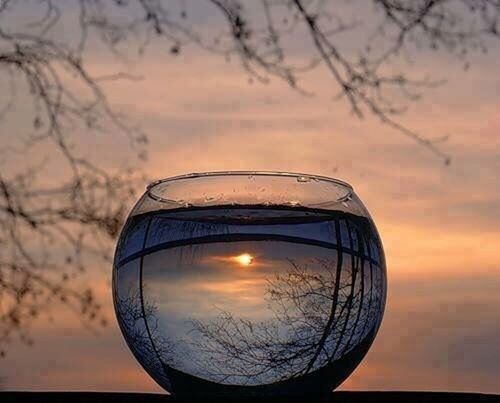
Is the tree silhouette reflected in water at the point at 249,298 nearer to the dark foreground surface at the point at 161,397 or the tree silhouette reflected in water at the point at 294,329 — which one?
the tree silhouette reflected in water at the point at 294,329

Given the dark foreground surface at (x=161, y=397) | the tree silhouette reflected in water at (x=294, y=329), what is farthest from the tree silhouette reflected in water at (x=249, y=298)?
the dark foreground surface at (x=161, y=397)

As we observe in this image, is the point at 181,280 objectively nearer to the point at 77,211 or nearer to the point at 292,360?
the point at 292,360

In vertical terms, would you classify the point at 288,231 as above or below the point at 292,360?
above

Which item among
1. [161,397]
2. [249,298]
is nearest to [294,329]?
[249,298]

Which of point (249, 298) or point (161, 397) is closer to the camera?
point (249, 298)

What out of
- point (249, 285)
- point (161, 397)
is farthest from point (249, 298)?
point (161, 397)

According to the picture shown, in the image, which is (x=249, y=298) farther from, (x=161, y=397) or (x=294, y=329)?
(x=161, y=397)

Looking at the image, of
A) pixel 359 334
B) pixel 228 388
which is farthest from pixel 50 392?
pixel 359 334
